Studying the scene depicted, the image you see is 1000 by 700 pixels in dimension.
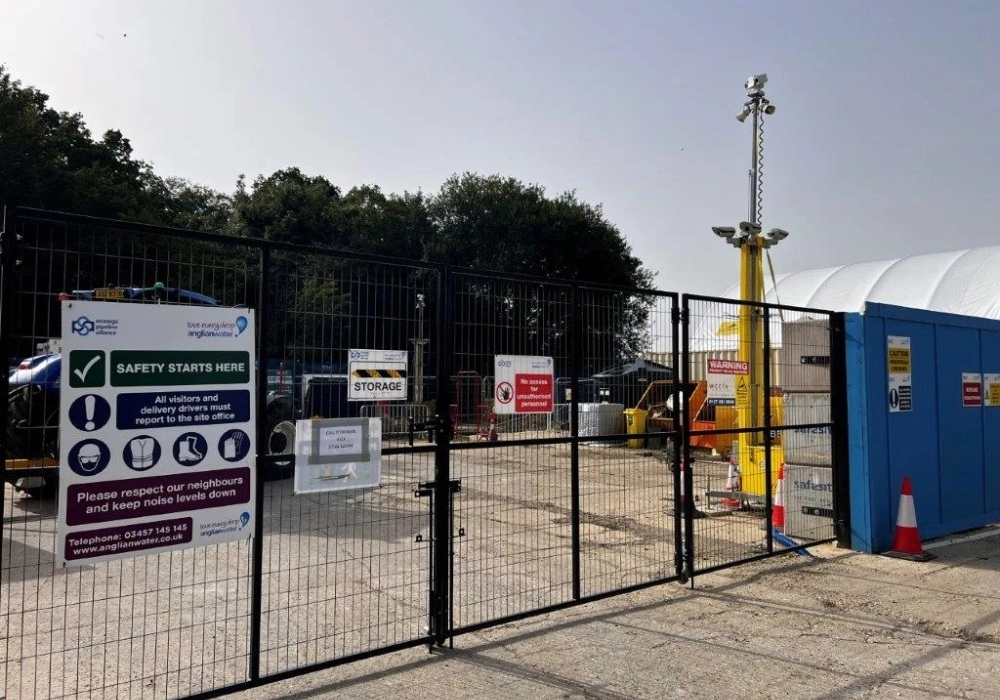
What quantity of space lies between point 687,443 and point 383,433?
3.06 meters

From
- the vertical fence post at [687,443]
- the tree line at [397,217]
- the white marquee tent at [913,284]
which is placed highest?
the tree line at [397,217]

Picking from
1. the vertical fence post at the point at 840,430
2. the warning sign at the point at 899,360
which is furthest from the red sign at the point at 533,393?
the warning sign at the point at 899,360

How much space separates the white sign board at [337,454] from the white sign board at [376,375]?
0.19 metres

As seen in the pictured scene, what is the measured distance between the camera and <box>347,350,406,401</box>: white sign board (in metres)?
4.76

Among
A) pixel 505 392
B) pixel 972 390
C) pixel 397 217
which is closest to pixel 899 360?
pixel 972 390

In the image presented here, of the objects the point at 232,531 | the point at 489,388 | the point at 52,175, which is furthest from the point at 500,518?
the point at 52,175

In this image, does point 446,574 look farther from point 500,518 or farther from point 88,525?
point 500,518

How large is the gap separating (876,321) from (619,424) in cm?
321

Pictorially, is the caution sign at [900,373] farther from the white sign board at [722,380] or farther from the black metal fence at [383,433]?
the white sign board at [722,380]

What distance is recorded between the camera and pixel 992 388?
10.1 m

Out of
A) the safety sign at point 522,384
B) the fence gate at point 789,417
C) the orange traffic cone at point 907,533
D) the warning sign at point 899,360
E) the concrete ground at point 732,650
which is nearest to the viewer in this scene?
the concrete ground at point 732,650

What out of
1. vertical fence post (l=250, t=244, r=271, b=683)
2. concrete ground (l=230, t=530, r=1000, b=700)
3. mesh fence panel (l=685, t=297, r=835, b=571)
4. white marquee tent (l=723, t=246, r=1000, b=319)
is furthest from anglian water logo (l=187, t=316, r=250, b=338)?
white marquee tent (l=723, t=246, r=1000, b=319)

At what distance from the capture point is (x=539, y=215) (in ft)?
124

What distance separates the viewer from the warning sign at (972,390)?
962 centimetres
